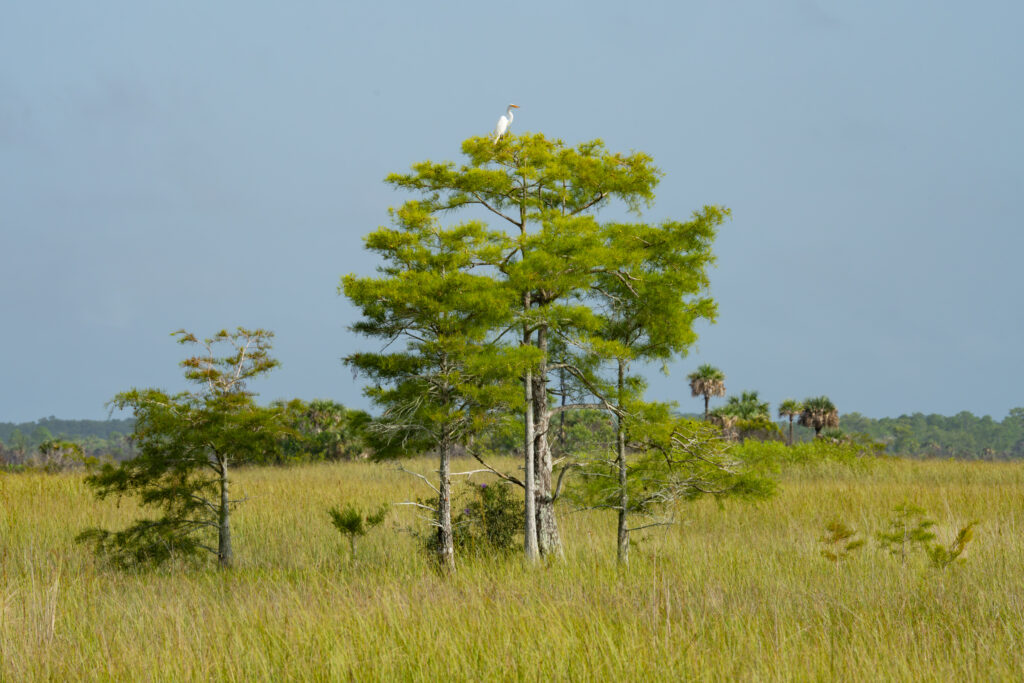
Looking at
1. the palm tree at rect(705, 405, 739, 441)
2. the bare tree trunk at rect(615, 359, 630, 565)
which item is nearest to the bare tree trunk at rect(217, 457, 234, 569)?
the bare tree trunk at rect(615, 359, 630, 565)

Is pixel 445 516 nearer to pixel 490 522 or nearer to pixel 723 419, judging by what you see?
pixel 490 522

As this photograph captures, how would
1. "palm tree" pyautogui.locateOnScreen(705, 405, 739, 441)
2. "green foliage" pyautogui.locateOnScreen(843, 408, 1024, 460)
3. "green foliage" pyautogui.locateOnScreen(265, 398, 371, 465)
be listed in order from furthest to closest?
"green foliage" pyautogui.locateOnScreen(843, 408, 1024, 460)
"palm tree" pyautogui.locateOnScreen(705, 405, 739, 441)
"green foliage" pyautogui.locateOnScreen(265, 398, 371, 465)

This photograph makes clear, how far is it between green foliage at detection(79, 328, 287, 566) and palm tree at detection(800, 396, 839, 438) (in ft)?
151

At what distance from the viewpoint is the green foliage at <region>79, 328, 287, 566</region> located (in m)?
12.3

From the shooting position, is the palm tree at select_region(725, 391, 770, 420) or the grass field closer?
the grass field

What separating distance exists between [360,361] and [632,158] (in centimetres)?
594

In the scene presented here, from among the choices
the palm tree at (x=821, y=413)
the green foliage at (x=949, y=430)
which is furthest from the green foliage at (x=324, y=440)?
the green foliage at (x=949, y=430)

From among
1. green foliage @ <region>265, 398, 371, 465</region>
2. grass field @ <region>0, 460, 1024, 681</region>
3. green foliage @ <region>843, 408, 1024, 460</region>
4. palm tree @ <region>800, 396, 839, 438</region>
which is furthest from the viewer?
green foliage @ <region>843, 408, 1024, 460</region>

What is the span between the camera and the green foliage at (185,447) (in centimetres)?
1226

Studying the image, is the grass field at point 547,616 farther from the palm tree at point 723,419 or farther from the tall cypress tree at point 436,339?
the palm tree at point 723,419

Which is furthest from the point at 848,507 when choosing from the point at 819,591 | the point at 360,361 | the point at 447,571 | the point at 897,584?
the point at 360,361

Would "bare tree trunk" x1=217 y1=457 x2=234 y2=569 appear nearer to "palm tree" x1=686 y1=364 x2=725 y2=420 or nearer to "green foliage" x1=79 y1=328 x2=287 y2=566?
"green foliage" x1=79 y1=328 x2=287 y2=566

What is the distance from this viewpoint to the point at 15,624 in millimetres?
7895

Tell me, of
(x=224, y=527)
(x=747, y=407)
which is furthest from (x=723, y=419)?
(x=224, y=527)
